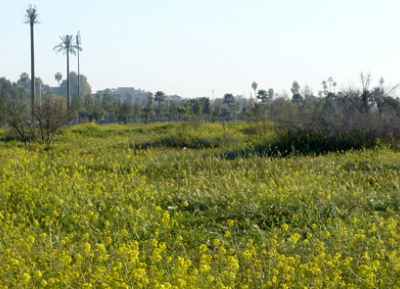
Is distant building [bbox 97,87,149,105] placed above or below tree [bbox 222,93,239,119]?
above

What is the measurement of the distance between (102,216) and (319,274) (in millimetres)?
2711

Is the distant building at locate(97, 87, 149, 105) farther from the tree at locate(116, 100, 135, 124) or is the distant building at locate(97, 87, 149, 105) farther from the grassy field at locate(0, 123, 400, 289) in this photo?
the grassy field at locate(0, 123, 400, 289)

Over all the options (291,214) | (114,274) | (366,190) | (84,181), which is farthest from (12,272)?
(366,190)

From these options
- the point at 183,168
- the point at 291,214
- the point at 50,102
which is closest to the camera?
the point at 291,214

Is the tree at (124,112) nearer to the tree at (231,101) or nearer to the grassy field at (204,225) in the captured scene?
the tree at (231,101)

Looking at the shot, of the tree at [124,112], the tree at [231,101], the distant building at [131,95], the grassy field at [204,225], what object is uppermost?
the distant building at [131,95]

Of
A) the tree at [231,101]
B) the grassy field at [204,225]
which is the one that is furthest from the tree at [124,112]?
the grassy field at [204,225]

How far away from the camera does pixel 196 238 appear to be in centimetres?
513

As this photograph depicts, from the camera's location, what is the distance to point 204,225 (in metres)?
5.61

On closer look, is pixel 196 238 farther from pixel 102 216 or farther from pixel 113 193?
pixel 113 193

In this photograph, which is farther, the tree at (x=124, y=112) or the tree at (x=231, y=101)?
the tree at (x=231, y=101)

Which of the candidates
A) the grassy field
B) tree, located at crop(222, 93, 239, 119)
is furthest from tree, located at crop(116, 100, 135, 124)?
the grassy field

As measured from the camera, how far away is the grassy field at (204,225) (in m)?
3.61

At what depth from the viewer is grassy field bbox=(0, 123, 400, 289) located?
11.8 ft
